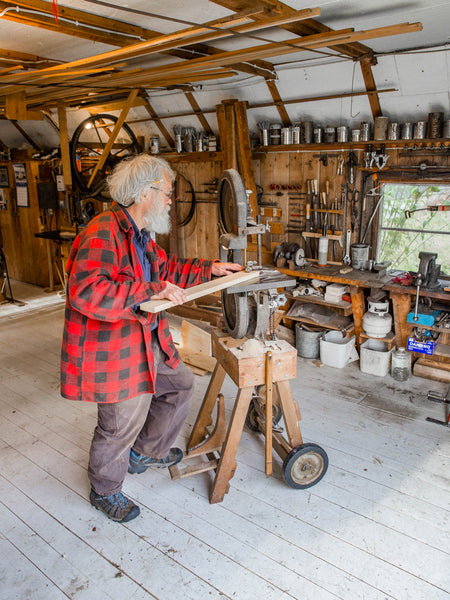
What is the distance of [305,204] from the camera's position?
4277mm

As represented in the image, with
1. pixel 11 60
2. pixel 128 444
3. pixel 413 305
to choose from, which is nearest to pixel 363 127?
pixel 413 305

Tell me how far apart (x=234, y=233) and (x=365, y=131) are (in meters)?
2.08

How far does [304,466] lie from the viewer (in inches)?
91.2

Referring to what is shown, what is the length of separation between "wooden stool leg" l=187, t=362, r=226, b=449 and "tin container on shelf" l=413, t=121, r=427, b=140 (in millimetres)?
2341

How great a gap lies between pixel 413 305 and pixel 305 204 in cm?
133

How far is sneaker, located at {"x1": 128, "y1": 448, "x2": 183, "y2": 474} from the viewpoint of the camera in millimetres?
2371

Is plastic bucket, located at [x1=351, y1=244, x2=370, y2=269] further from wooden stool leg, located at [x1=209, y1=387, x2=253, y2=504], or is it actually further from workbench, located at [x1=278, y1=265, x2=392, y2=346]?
wooden stool leg, located at [x1=209, y1=387, x2=253, y2=504]

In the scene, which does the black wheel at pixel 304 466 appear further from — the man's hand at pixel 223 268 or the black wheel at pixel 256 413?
the man's hand at pixel 223 268

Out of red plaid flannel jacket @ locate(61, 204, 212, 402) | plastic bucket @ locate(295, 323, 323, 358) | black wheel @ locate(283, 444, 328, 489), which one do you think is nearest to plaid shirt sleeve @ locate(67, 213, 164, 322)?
red plaid flannel jacket @ locate(61, 204, 212, 402)

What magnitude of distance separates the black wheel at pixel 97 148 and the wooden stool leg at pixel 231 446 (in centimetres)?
352

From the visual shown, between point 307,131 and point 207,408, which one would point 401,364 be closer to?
point 207,408

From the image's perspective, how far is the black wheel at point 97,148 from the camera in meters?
5.18

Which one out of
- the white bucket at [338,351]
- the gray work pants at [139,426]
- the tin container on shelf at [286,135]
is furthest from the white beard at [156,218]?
the tin container on shelf at [286,135]

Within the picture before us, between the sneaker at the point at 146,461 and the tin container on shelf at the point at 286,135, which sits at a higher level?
the tin container on shelf at the point at 286,135
